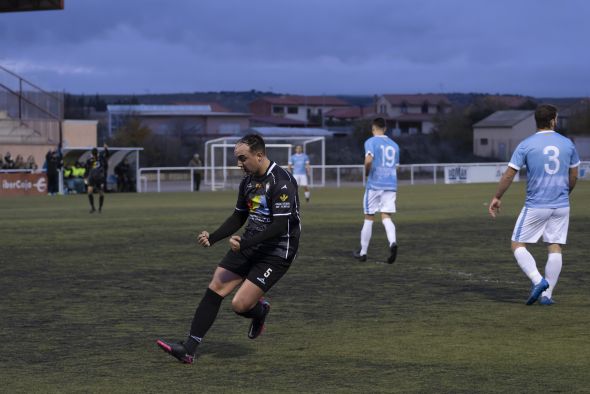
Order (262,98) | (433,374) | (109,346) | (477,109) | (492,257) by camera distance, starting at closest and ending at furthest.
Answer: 1. (433,374)
2. (109,346)
3. (492,257)
4. (477,109)
5. (262,98)

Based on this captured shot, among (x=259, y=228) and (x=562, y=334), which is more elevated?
(x=259, y=228)

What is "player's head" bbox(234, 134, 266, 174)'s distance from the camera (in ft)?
27.3

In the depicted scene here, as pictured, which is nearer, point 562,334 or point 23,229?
point 562,334

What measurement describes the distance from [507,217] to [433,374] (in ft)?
64.4

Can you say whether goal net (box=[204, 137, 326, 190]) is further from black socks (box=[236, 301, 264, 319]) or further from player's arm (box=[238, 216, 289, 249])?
player's arm (box=[238, 216, 289, 249])

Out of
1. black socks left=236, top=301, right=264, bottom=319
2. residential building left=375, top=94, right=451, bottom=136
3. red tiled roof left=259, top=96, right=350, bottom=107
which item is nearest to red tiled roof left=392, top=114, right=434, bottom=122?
residential building left=375, top=94, right=451, bottom=136

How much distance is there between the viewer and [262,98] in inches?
7254

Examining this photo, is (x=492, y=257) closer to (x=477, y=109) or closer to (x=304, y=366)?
(x=304, y=366)

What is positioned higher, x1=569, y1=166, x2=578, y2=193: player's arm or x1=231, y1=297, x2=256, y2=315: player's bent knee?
x1=569, y1=166, x2=578, y2=193: player's arm

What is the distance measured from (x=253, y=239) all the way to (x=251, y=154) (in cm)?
65

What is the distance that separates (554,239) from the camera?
11.6 meters

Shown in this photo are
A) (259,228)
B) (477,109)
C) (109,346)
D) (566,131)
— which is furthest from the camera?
(477,109)

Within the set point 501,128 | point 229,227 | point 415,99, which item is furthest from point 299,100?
point 229,227

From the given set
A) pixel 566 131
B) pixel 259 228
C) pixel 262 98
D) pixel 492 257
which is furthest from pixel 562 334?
pixel 262 98
